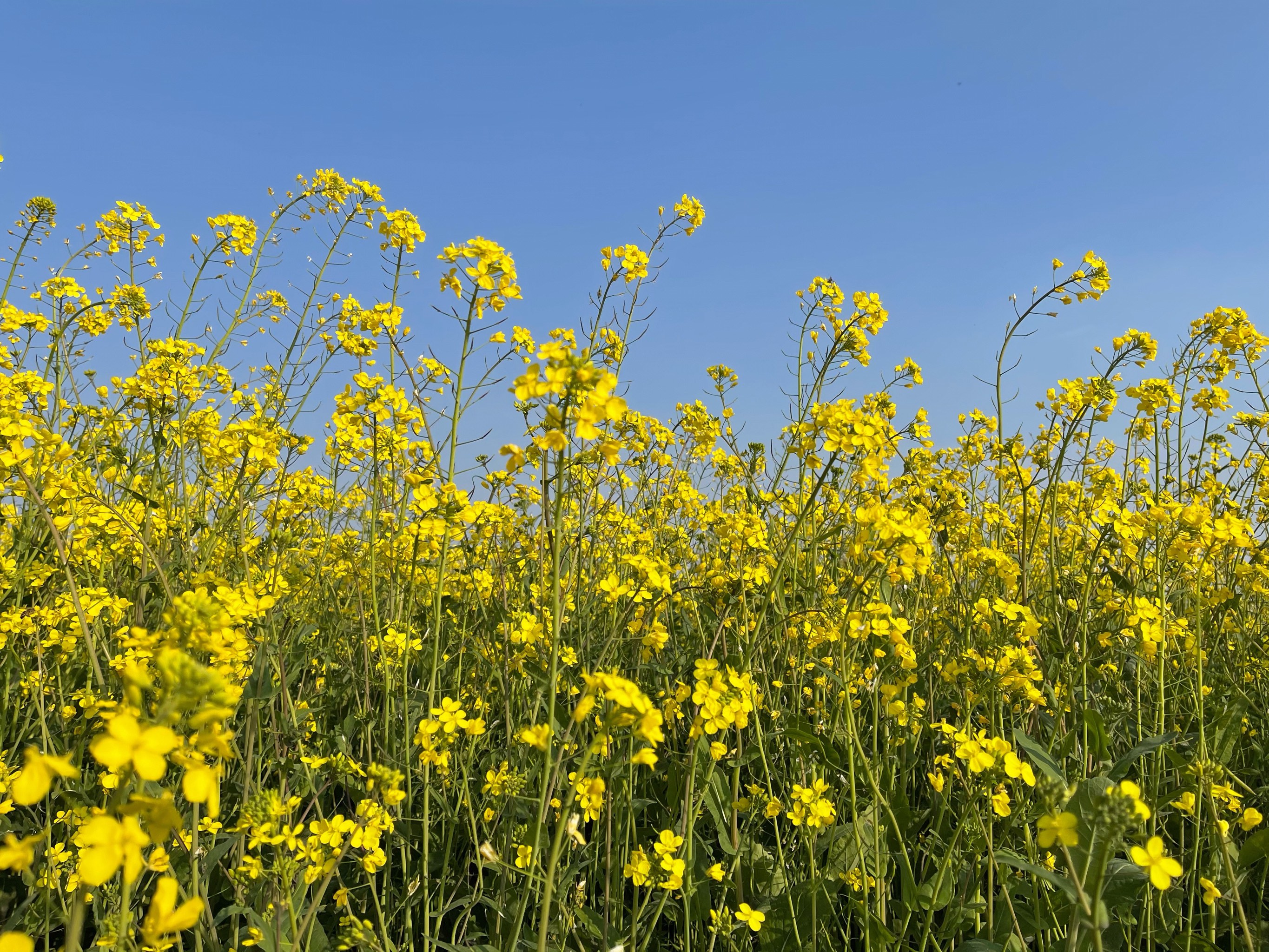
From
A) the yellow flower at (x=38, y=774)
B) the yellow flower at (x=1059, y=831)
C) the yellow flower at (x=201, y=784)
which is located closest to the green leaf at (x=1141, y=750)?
the yellow flower at (x=1059, y=831)

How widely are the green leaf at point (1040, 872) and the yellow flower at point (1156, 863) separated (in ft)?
0.46

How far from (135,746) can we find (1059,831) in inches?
44.8

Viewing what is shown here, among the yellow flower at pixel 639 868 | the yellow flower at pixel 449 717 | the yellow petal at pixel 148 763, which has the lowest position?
the yellow flower at pixel 639 868

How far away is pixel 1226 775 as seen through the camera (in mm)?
2410

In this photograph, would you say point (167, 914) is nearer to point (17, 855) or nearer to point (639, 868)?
point (17, 855)

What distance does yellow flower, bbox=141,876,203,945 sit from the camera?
0.64 meters

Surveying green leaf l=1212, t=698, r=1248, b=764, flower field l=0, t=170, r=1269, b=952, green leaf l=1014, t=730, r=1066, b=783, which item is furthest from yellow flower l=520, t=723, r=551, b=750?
green leaf l=1212, t=698, r=1248, b=764

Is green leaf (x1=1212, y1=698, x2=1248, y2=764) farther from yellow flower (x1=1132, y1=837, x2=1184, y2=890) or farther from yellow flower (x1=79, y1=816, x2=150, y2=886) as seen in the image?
yellow flower (x1=79, y1=816, x2=150, y2=886)

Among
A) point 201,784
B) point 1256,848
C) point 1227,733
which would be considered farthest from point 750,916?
point 1227,733

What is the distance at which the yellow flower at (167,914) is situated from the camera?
64 cm

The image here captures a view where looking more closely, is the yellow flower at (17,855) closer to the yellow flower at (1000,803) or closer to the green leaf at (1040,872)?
the green leaf at (1040,872)

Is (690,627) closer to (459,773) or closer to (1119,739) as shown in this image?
(459,773)

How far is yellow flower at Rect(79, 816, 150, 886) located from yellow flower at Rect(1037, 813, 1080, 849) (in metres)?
1.10

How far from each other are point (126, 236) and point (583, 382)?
4.34 metres
